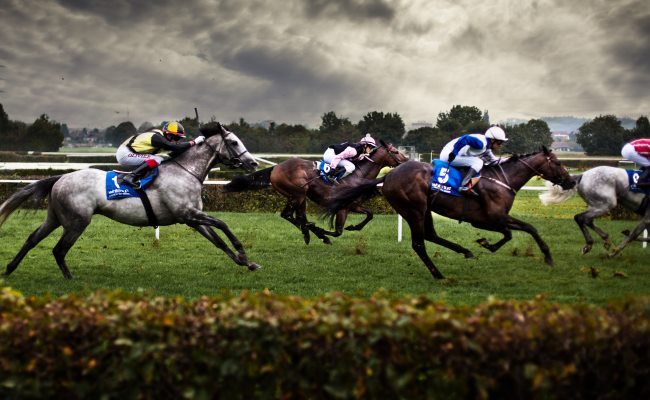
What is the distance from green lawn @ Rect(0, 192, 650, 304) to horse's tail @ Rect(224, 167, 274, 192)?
0.93m

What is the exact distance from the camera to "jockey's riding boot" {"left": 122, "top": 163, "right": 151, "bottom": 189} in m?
7.62

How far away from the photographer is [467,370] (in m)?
3.12

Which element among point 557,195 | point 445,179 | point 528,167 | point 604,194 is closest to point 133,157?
point 445,179

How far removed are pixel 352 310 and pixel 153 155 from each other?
5.47m

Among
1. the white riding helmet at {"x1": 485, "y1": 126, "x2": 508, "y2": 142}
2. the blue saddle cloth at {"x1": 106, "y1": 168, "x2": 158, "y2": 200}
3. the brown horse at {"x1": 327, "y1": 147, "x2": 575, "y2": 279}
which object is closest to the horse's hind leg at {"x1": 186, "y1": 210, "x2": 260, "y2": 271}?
the blue saddle cloth at {"x1": 106, "y1": 168, "x2": 158, "y2": 200}

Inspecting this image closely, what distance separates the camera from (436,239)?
28.1 ft

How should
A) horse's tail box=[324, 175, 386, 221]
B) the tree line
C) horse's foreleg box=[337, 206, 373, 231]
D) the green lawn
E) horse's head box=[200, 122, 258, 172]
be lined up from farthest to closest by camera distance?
the tree line, horse's foreleg box=[337, 206, 373, 231], horse's tail box=[324, 175, 386, 221], horse's head box=[200, 122, 258, 172], the green lawn

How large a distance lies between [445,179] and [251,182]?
443 centimetres

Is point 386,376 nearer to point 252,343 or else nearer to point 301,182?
point 252,343

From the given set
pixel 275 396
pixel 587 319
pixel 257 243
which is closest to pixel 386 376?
pixel 275 396

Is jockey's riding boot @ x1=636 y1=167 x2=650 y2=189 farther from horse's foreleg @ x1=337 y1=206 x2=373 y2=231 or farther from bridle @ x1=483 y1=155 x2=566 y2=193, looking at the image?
horse's foreleg @ x1=337 y1=206 x2=373 y2=231

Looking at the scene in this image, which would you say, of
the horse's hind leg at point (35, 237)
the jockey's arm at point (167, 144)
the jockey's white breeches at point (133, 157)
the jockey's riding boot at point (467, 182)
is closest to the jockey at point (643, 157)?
the jockey's riding boot at point (467, 182)

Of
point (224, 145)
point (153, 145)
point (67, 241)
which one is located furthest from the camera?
point (224, 145)

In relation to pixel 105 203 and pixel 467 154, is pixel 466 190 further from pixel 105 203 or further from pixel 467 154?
→ pixel 105 203
